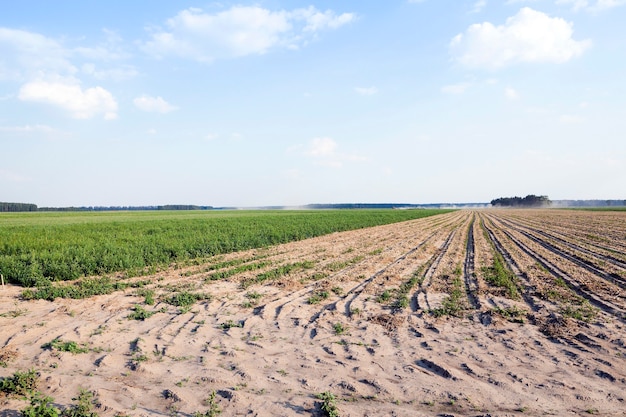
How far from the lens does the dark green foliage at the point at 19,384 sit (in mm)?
5266

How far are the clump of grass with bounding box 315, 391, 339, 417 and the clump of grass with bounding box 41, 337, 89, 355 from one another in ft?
15.0

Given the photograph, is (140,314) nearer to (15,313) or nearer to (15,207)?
(15,313)

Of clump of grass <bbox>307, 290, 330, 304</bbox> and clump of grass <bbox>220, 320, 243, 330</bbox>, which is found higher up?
clump of grass <bbox>307, 290, 330, 304</bbox>

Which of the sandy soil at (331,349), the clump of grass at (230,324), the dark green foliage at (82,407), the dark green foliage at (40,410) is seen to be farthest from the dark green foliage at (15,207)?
the dark green foliage at (40,410)

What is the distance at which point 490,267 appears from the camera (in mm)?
15156

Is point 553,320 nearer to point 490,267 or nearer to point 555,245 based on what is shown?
point 490,267

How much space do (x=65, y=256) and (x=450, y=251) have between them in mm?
17757

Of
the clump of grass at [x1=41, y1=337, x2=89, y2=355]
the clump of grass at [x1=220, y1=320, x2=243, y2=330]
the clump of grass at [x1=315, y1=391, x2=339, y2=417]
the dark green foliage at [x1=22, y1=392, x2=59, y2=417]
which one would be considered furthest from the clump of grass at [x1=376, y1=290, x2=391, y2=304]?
the dark green foliage at [x1=22, y1=392, x2=59, y2=417]

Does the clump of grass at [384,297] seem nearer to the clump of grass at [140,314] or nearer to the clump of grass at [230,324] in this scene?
the clump of grass at [230,324]

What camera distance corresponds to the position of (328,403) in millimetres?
4984

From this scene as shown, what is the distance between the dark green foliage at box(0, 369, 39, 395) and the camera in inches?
207

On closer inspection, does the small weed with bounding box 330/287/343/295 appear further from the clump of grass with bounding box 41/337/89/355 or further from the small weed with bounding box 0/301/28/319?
the small weed with bounding box 0/301/28/319

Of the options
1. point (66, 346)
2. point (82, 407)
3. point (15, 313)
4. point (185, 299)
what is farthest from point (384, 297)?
point (15, 313)

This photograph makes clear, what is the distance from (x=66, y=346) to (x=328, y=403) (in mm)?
5137
